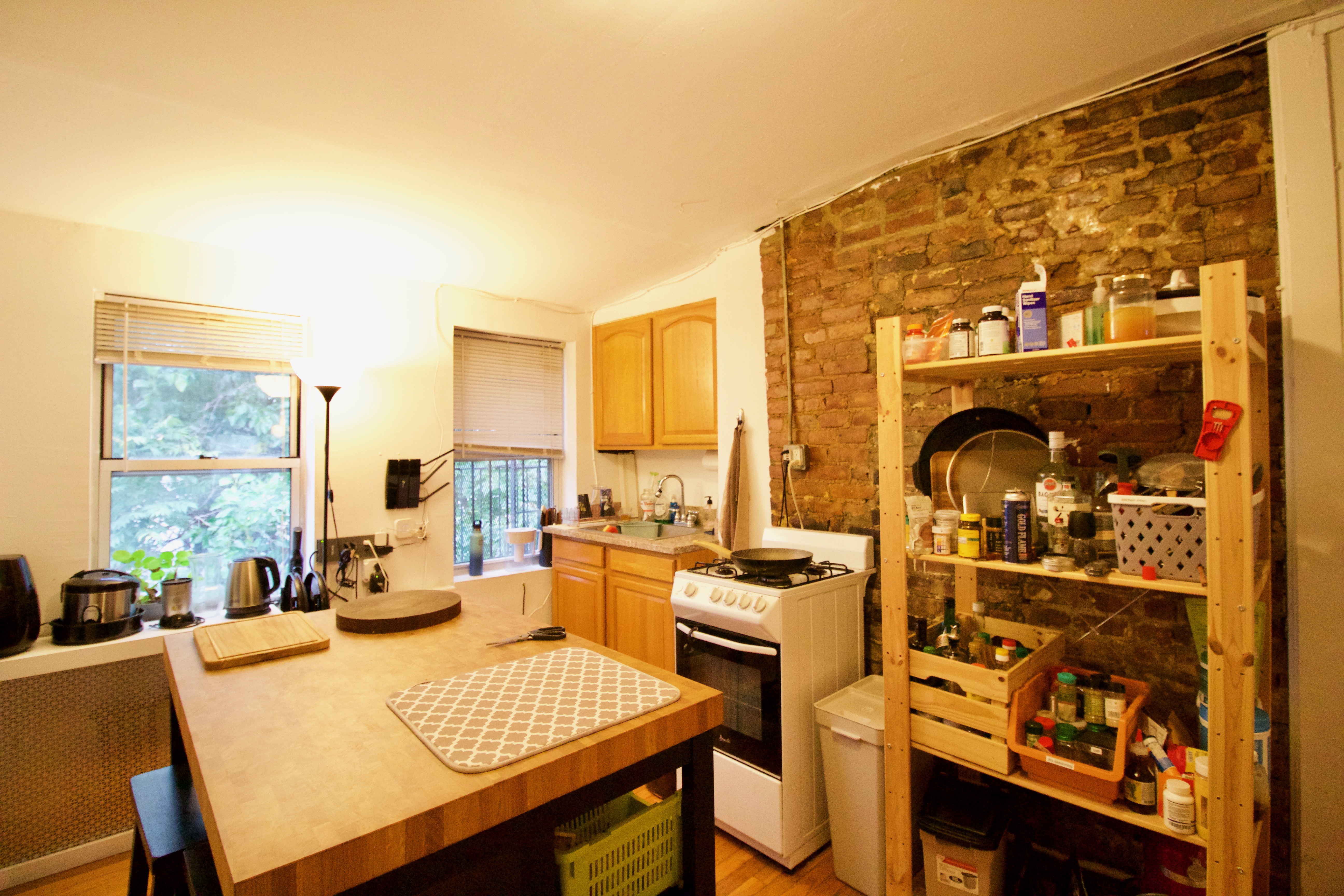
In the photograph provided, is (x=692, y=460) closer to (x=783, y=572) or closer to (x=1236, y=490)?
(x=783, y=572)

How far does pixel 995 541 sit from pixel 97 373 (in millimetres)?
3405

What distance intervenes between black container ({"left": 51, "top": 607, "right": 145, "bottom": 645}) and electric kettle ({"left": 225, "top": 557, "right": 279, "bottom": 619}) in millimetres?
335

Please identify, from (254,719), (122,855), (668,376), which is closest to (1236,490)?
(254,719)

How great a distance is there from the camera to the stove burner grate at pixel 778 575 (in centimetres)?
210

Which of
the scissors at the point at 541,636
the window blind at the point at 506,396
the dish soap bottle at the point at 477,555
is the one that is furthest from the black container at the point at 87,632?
the scissors at the point at 541,636

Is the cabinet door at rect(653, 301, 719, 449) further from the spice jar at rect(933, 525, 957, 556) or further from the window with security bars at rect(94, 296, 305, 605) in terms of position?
the window with security bars at rect(94, 296, 305, 605)

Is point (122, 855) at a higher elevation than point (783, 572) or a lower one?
lower

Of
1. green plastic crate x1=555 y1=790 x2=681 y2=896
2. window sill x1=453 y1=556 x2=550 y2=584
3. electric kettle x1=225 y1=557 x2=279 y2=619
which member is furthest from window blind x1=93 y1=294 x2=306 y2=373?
green plastic crate x1=555 y1=790 x2=681 y2=896

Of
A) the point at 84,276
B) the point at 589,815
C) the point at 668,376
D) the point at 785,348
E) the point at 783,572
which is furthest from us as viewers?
the point at 668,376

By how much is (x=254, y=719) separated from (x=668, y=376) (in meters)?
2.72

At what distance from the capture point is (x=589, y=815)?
1088 mm

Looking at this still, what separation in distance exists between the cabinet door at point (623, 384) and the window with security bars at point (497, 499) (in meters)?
0.49

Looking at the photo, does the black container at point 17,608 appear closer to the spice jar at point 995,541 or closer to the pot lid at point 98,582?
the pot lid at point 98,582

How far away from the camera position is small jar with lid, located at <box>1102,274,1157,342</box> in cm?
135
